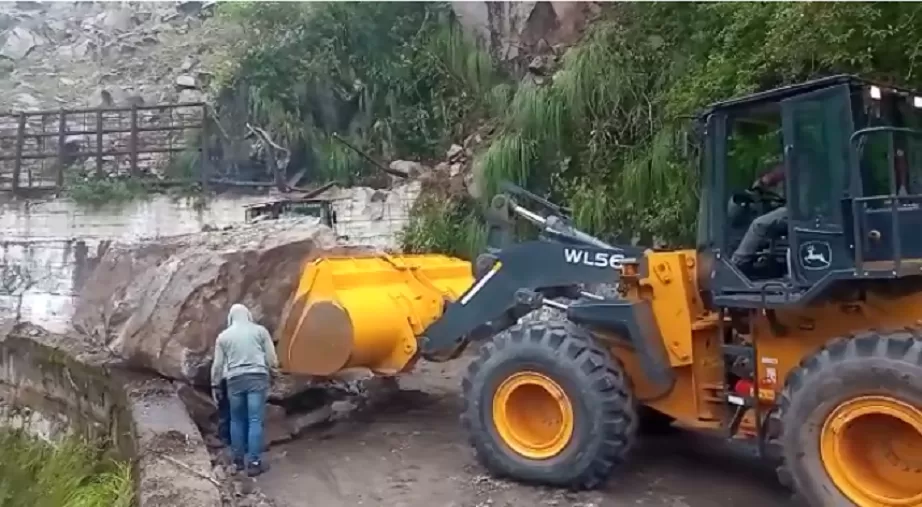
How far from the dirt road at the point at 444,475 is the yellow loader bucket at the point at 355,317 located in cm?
59

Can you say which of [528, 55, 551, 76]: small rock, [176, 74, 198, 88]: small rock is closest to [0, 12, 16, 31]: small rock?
[176, 74, 198, 88]: small rock

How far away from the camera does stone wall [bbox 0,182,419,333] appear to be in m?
14.3

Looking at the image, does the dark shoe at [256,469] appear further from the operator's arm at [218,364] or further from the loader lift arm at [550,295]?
the loader lift arm at [550,295]

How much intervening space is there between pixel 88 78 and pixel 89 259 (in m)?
9.37

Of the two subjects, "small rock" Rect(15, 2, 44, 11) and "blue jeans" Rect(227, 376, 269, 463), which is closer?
"blue jeans" Rect(227, 376, 269, 463)

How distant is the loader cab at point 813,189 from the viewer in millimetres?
4781

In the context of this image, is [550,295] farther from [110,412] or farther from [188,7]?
[188,7]

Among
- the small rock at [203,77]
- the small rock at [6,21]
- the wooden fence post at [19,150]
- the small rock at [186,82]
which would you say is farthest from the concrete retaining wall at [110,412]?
the small rock at [6,21]

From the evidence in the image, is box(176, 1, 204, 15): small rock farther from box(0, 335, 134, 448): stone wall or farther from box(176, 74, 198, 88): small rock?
box(0, 335, 134, 448): stone wall

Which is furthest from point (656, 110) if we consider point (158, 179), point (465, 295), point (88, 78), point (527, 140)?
point (88, 78)

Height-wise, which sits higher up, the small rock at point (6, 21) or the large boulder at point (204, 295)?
the small rock at point (6, 21)

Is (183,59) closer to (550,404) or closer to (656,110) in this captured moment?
(656,110)

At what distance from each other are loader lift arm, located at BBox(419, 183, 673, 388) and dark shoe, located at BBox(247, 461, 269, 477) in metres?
1.40

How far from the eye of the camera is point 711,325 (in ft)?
18.6
